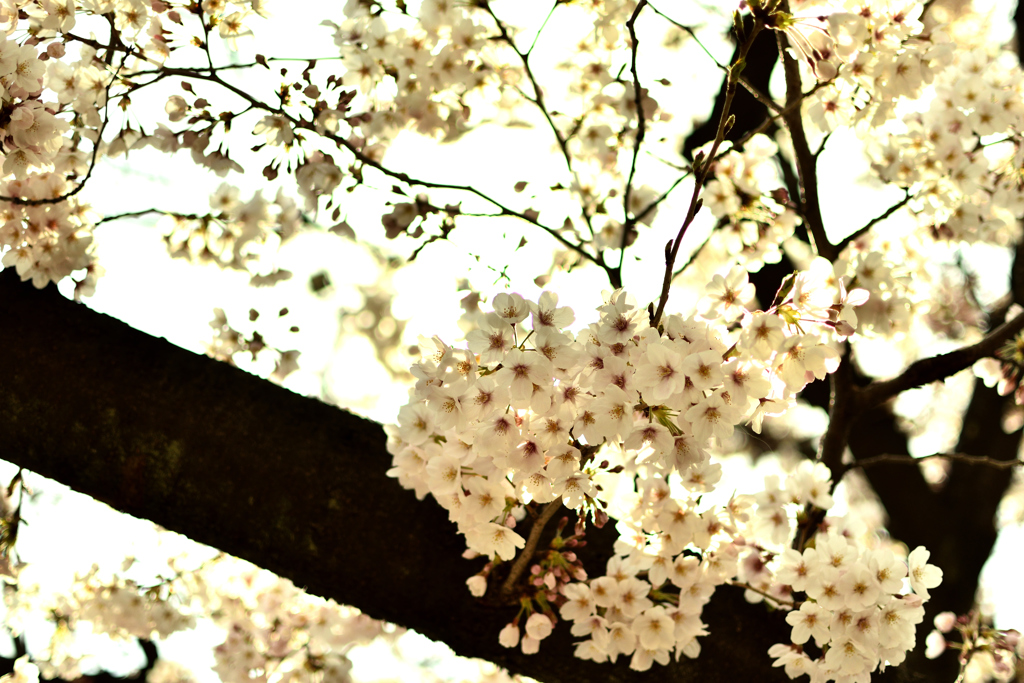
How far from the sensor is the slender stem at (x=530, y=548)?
1.50 metres

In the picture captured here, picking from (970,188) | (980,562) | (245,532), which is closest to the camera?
(245,532)

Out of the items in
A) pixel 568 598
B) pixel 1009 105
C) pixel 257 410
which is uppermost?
pixel 1009 105

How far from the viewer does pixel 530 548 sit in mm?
1619

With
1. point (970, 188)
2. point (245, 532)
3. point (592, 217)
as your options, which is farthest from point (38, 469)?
point (970, 188)

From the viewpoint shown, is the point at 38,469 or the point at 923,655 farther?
the point at 923,655

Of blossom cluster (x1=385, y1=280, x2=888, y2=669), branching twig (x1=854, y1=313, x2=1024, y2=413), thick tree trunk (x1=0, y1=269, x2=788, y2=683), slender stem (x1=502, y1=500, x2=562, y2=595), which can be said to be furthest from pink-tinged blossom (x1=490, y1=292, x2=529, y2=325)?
branching twig (x1=854, y1=313, x2=1024, y2=413)

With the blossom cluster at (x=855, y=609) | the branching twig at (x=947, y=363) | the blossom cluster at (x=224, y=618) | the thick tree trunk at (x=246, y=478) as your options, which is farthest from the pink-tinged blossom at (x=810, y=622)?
the blossom cluster at (x=224, y=618)

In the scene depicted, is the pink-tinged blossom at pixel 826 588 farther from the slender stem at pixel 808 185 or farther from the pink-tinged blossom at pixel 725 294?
the slender stem at pixel 808 185

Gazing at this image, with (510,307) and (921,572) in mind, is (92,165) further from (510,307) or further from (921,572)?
(921,572)

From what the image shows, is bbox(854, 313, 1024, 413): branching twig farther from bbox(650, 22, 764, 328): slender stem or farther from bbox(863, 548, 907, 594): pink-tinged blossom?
bbox(650, 22, 764, 328): slender stem

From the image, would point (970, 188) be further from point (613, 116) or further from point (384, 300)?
point (384, 300)

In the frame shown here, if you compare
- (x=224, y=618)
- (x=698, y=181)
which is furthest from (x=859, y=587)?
(x=224, y=618)

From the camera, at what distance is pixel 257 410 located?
1880 millimetres

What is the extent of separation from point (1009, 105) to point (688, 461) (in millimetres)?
2113
